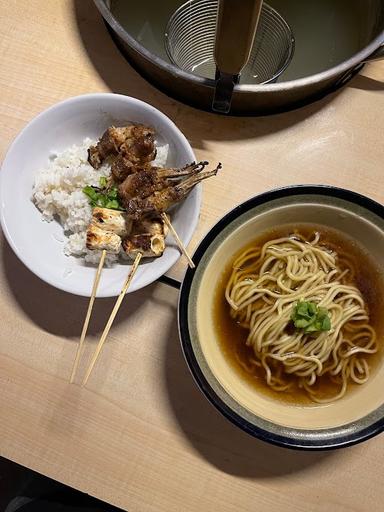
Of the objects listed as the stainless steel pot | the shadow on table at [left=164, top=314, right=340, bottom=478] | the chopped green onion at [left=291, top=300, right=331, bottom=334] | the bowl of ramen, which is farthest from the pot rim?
the shadow on table at [left=164, top=314, right=340, bottom=478]

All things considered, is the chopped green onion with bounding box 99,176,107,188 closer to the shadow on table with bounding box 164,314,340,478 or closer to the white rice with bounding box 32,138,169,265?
the white rice with bounding box 32,138,169,265

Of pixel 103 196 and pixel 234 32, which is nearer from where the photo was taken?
pixel 234 32

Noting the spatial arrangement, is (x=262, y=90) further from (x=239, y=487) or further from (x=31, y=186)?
(x=239, y=487)

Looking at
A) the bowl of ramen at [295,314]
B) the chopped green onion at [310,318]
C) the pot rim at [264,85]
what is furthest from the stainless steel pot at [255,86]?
the chopped green onion at [310,318]

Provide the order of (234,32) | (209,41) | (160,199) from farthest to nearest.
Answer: (209,41)
(160,199)
(234,32)

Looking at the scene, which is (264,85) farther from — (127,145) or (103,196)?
(103,196)

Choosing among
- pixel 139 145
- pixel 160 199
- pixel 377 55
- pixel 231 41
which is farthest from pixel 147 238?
pixel 377 55
